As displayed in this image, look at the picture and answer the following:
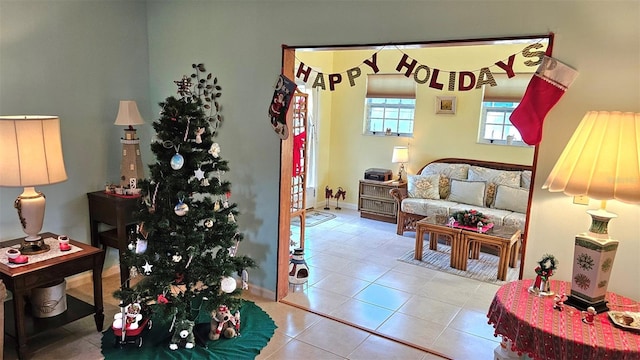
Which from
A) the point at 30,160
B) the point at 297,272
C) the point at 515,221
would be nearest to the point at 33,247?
the point at 30,160

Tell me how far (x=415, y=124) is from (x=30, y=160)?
5.13 m

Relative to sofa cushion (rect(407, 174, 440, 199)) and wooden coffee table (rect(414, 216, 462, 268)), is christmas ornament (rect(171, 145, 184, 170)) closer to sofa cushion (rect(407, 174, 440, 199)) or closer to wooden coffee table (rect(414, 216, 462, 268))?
wooden coffee table (rect(414, 216, 462, 268))

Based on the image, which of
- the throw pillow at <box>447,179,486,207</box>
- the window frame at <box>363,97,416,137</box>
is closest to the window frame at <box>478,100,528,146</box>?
the throw pillow at <box>447,179,486,207</box>

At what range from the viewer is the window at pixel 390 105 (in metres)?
6.60

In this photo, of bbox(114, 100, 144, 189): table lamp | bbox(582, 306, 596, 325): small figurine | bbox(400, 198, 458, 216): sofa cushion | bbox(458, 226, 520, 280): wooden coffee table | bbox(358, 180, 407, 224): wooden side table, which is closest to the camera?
bbox(582, 306, 596, 325): small figurine

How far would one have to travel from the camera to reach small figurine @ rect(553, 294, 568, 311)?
218cm

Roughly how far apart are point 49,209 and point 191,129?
1799 millimetres

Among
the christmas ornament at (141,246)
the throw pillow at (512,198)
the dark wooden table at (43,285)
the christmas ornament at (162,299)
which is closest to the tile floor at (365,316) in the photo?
the dark wooden table at (43,285)

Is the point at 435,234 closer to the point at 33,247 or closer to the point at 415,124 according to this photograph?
the point at 415,124

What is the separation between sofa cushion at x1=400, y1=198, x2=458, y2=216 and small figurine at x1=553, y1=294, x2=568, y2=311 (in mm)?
3228

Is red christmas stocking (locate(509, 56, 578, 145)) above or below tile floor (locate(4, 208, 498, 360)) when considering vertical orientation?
above

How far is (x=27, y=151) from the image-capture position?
2.67m

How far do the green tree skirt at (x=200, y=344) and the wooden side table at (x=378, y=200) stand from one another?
11.4ft

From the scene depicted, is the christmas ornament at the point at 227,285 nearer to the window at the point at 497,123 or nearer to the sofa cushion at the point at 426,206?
the sofa cushion at the point at 426,206
